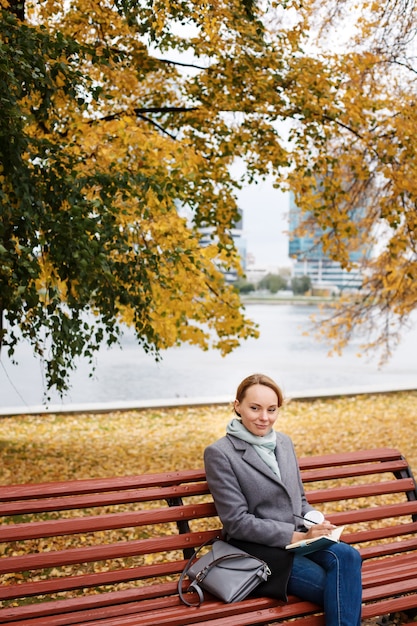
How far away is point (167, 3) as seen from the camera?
5.51m

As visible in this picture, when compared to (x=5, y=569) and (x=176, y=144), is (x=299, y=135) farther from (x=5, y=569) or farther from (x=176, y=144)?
(x=5, y=569)

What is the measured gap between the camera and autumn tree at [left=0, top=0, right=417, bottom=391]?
466 centimetres

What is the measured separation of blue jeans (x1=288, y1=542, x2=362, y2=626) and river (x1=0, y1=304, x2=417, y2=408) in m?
Result: 13.8

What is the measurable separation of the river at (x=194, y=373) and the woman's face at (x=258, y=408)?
13.8 metres

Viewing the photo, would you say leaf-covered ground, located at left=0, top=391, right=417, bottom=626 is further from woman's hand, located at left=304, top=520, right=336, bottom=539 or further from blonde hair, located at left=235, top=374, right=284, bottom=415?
woman's hand, located at left=304, top=520, right=336, bottom=539

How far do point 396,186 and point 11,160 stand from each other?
4468mm

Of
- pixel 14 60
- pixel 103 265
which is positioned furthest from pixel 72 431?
pixel 14 60

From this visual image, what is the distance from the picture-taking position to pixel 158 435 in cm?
1088

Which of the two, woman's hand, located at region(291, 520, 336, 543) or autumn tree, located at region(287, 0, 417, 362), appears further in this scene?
autumn tree, located at region(287, 0, 417, 362)

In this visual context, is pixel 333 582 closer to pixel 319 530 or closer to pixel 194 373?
pixel 319 530

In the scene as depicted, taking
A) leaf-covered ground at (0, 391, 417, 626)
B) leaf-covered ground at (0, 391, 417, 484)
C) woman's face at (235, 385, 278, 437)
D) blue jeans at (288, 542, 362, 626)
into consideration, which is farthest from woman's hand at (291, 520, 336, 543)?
leaf-covered ground at (0, 391, 417, 484)

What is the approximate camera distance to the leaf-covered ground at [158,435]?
8734mm

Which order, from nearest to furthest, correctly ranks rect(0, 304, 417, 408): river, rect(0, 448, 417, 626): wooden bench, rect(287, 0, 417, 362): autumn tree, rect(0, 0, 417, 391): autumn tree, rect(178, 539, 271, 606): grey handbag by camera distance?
rect(0, 448, 417, 626): wooden bench
rect(178, 539, 271, 606): grey handbag
rect(0, 0, 417, 391): autumn tree
rect(287, 0, 417, 362): autumn tree
rect(0, 304, 417, 408): river

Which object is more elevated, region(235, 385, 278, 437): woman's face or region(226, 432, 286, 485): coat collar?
region(235, 385, 278, 437): woman's face
